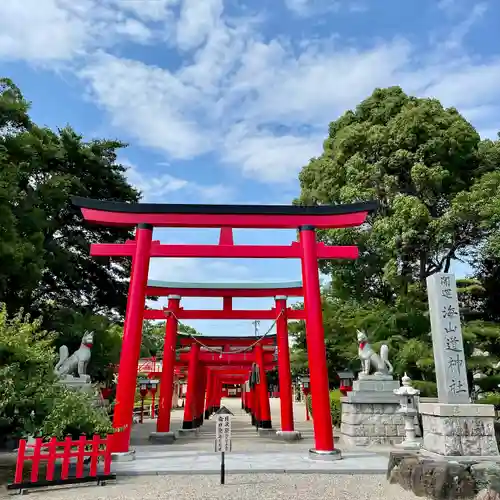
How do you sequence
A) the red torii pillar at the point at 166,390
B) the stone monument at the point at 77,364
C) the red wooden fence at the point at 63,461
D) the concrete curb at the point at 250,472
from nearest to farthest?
the red wooden fence at the point at 63,461 < the concrete curb at the point at 250,472 < the stone monument at the point at 77,364 < the red torii pillar at the point at 166,390

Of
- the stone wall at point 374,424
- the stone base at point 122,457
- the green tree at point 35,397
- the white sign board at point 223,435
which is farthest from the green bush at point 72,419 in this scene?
the stone wall at point 374,424

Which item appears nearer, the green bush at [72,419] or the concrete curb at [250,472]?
the green bush at [72,419]

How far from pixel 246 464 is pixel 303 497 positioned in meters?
2.63

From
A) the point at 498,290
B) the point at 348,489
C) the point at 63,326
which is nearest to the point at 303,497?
the point at 348,489

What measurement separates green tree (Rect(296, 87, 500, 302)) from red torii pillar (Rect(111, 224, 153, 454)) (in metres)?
9.35

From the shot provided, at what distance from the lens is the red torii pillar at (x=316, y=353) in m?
9.10

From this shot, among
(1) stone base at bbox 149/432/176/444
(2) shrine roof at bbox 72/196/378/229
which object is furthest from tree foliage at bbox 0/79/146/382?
(1) stone base at bbox 149/432/176/444

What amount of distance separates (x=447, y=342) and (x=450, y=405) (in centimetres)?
110

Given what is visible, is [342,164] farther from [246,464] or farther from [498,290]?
[246,464]

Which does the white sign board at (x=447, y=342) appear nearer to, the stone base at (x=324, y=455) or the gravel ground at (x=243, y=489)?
the gravel ground at (x=243, y=489)

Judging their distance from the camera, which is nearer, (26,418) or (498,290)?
(26,418)

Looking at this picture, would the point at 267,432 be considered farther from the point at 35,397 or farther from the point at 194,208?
the point at 35,397

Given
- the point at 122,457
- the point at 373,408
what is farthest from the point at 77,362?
the point at 373,408

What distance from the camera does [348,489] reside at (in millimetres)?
6945
